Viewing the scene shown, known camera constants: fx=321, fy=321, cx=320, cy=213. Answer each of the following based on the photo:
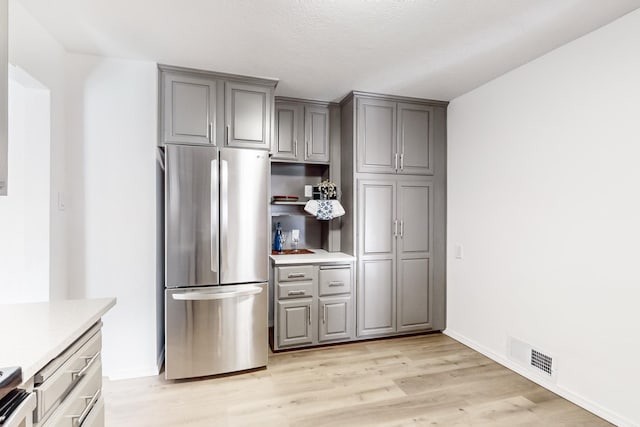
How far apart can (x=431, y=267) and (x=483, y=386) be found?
1.27m

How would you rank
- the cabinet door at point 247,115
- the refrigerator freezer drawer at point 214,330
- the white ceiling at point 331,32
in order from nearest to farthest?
the white ceiling at point 331,32
the refrigerator freezer drawer at point 214,330
the cabinet door at point 247,115

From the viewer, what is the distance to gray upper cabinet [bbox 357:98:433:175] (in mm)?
3293

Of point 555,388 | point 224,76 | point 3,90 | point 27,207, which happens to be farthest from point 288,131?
point 555,388

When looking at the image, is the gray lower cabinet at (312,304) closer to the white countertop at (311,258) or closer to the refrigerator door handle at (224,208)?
the white countertop at (311,258)

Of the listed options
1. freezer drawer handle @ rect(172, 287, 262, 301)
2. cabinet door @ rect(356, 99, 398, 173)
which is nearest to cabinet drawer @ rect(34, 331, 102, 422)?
freezer drawer handle @ rect(172, 287, 262, 301)

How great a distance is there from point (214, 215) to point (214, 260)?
1.19 ft

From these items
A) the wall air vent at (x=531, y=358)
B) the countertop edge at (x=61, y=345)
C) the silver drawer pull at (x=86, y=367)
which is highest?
the countertop edge at (x=61, y=345)

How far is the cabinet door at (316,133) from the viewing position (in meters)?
3.53

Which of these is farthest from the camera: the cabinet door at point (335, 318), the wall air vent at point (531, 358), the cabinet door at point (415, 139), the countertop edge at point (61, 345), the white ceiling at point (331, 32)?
the cabinet door at point (415, 139)

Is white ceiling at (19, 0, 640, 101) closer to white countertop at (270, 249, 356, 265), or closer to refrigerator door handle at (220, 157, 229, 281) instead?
refrigerator door handle at (220, 157, 229, 281)

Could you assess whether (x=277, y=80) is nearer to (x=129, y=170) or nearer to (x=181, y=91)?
(x=181, y=91)

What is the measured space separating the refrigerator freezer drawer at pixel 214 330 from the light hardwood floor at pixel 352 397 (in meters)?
0.12

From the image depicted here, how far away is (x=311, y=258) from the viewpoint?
322cm

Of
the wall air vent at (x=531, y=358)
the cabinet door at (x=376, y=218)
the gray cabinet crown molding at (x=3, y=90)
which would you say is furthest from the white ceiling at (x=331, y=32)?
the wall air vent at (x=531, y=358)
